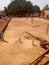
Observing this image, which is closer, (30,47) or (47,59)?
(47,59)

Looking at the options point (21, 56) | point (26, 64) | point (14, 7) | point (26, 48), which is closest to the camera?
point (26, 64)

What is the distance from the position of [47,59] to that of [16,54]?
6.93 feet

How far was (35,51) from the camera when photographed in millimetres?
11406

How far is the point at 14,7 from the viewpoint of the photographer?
42.2m

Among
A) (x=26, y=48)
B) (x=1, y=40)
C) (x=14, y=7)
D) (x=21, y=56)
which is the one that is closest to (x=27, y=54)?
(x=21, y=56)

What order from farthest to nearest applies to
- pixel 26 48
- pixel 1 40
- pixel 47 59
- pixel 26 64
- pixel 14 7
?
pixel 14 7
pixel 1 40
pixel 26 48
pixel 47 59
pixel 26 64

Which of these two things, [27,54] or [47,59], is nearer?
[47,59]

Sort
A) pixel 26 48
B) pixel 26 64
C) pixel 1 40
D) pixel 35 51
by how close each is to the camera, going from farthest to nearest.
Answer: pixel 1 40 < pixel 26 48 < pixel 35 51 < pixel 26 64

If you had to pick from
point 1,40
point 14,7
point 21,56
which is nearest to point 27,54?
point 21,56

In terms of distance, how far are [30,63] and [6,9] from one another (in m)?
34.3

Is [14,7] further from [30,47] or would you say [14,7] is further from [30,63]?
[30,63]

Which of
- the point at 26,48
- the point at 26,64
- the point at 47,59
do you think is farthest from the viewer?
the point at 26,48

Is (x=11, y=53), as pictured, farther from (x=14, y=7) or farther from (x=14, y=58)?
(x=14, y=7)

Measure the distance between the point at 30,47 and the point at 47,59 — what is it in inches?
111
